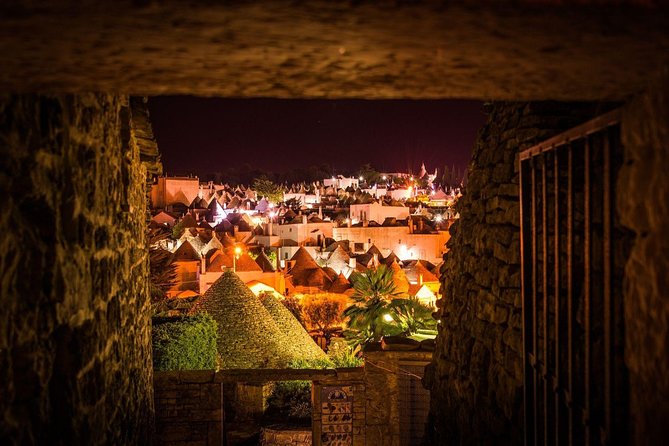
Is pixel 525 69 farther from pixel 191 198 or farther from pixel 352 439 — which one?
pixel 191 198

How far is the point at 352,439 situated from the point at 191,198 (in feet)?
215

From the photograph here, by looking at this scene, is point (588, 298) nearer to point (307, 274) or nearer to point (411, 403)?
point (411, 403)

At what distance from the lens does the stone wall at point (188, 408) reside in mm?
9508

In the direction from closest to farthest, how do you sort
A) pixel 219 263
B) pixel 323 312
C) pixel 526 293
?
pixel 526 293 < pixel 323 312 < pixel 219 263

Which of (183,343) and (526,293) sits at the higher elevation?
(526,293)

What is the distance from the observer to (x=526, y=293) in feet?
11.3

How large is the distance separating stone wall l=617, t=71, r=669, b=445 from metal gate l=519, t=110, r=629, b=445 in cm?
16

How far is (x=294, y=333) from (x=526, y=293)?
13177mm

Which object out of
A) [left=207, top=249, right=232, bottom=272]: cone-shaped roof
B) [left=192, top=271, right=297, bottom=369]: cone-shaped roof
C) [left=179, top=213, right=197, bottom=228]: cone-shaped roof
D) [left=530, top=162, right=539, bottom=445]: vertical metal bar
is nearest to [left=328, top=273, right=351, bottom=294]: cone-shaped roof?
[left=207, top=249, right=232, bottom=272]: cone-shaped roof

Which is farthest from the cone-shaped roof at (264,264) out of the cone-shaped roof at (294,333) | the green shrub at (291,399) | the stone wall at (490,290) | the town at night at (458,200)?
the stone wall at (490,290)

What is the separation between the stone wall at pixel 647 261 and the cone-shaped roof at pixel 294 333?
44.4 ft

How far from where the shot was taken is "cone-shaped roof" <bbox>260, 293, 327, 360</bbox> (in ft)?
51.2

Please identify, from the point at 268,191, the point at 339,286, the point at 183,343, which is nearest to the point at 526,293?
the point at 183,343

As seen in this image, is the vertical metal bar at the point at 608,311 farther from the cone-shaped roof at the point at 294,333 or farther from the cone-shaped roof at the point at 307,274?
the cone-shaped roof at the point at 307,274
